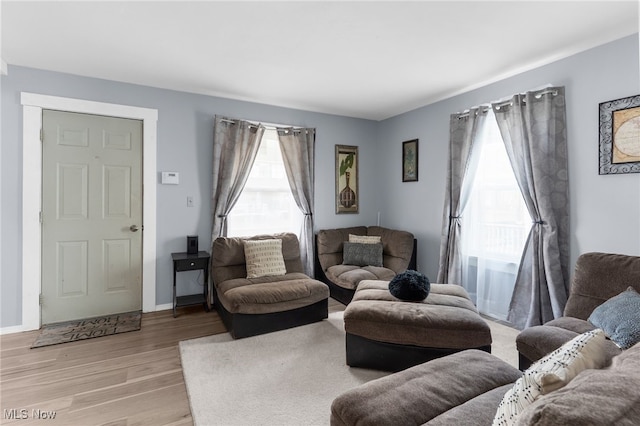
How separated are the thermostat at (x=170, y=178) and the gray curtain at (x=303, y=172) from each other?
1.36 m

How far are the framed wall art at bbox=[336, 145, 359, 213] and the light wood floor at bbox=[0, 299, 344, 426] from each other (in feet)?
8.23

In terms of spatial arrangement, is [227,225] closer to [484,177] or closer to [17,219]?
[17,219]

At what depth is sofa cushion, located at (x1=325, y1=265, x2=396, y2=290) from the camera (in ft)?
11.8

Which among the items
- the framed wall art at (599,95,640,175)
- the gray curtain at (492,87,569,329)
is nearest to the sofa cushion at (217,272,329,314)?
the gray curtain at (492,87,569,329)

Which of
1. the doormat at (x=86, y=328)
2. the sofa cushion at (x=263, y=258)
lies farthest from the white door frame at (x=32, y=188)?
the sofa cushion at (x=263, y=258)

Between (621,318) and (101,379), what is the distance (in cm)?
338

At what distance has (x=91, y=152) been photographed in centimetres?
326

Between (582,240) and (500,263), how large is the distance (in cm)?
77

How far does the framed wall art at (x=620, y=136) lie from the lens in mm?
2359

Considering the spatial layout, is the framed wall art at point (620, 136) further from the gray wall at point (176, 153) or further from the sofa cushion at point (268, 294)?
Result: the gray wall at point (176, 153)

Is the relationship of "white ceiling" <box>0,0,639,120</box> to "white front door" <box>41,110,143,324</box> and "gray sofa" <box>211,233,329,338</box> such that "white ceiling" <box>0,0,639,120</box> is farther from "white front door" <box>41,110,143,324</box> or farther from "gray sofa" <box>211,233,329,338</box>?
"gray sofa" <box>211,233,329,338</box>

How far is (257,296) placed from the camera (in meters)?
2.95

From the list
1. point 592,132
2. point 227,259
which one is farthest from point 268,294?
point 592,132

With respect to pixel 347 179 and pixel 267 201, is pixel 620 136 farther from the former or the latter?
pixel 267 201
